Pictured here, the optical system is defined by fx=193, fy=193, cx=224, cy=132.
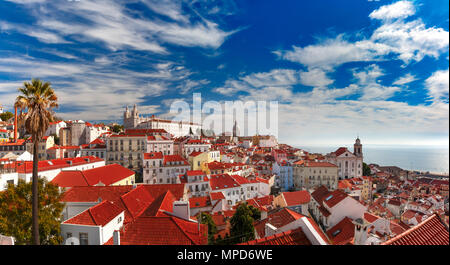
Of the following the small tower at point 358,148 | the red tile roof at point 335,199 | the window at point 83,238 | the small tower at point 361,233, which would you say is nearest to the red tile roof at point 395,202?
the small tower at point 358,148

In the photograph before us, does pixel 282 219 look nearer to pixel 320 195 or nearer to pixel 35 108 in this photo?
pixel 35 108

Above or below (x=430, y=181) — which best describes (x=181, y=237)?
above

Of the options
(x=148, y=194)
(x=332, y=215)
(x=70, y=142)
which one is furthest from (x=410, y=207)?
(x=70, y=142)
